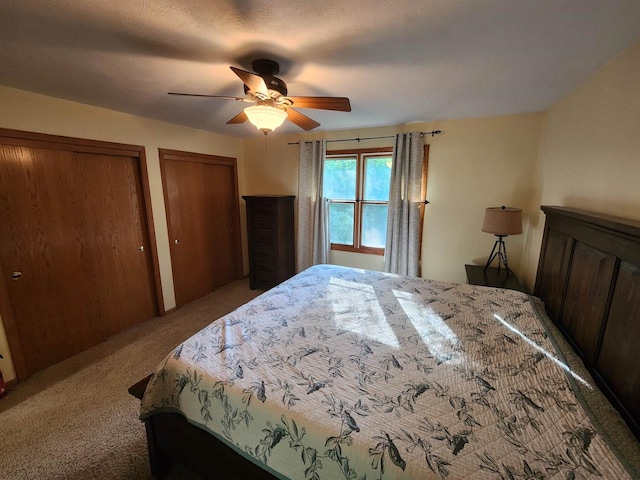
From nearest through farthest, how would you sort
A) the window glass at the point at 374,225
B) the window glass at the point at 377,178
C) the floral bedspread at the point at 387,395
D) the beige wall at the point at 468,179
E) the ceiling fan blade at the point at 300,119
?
the floral bedspread at the point at 387,395, the ceiling fan blade at the point at 300,119, the beige wall at the point at 468,179, the window glass at the point at 377,178, the window glass at the point at 374,225

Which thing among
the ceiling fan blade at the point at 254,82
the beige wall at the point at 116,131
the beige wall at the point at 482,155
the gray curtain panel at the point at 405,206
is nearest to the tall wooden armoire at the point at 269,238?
the beige wall at the point at 482,155

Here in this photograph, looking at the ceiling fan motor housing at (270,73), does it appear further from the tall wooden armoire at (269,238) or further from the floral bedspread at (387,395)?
the tall wooden armoire at (269,238)

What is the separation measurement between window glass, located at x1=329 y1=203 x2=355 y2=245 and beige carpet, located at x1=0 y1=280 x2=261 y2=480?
7.45ft

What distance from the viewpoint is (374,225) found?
11.4 ft

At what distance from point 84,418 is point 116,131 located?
97.0 inches

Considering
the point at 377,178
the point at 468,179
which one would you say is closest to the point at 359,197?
the point at 377,178

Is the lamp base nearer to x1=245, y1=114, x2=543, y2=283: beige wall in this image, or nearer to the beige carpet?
x1=245, y1=114, x2=543, y2=283: beige wall

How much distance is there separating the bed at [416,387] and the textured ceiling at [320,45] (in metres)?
0.94

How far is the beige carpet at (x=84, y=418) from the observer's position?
56.5 inches

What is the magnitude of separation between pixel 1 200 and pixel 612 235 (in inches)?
150

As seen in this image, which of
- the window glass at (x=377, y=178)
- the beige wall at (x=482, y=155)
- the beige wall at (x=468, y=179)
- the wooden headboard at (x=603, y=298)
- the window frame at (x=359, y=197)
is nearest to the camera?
the wooden headboard at (x=603, y=298)

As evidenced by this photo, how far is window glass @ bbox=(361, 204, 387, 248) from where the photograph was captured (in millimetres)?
3396

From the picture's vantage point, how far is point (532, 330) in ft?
4.94

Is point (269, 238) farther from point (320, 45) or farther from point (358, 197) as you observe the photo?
point (320, 45)
